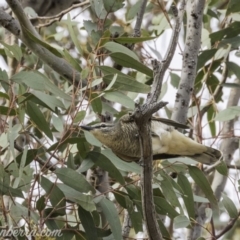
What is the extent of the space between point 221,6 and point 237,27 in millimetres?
1713

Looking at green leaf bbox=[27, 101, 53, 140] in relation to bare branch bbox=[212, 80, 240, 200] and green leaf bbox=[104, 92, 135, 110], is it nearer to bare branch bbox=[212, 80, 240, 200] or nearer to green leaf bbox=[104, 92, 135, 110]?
green leaf bbox=[104, 92, 135, 110]

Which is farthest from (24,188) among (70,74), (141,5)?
(141,5)

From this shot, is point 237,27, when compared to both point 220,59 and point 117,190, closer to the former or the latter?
point 220,59

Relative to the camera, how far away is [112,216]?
2.44 meters

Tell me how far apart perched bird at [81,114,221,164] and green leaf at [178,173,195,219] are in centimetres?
16

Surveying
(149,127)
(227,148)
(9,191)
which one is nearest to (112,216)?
(9,191)

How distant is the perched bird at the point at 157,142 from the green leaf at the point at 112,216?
0.97 feet

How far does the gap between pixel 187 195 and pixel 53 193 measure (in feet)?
1.92

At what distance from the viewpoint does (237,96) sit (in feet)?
11.7

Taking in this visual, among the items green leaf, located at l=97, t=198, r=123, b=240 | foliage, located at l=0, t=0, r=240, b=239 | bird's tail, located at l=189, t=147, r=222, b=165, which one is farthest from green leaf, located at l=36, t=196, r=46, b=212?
bird's tail, located at l=189, t=147, r=222, b=165

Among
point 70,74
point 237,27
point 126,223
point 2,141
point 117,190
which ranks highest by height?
point 237,27

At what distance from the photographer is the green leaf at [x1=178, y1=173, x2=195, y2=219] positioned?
2680 mm

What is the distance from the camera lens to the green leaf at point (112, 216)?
2.39m

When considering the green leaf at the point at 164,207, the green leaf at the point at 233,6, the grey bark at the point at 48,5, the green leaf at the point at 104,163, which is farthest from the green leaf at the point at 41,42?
the grey bark at the point at 48,5
